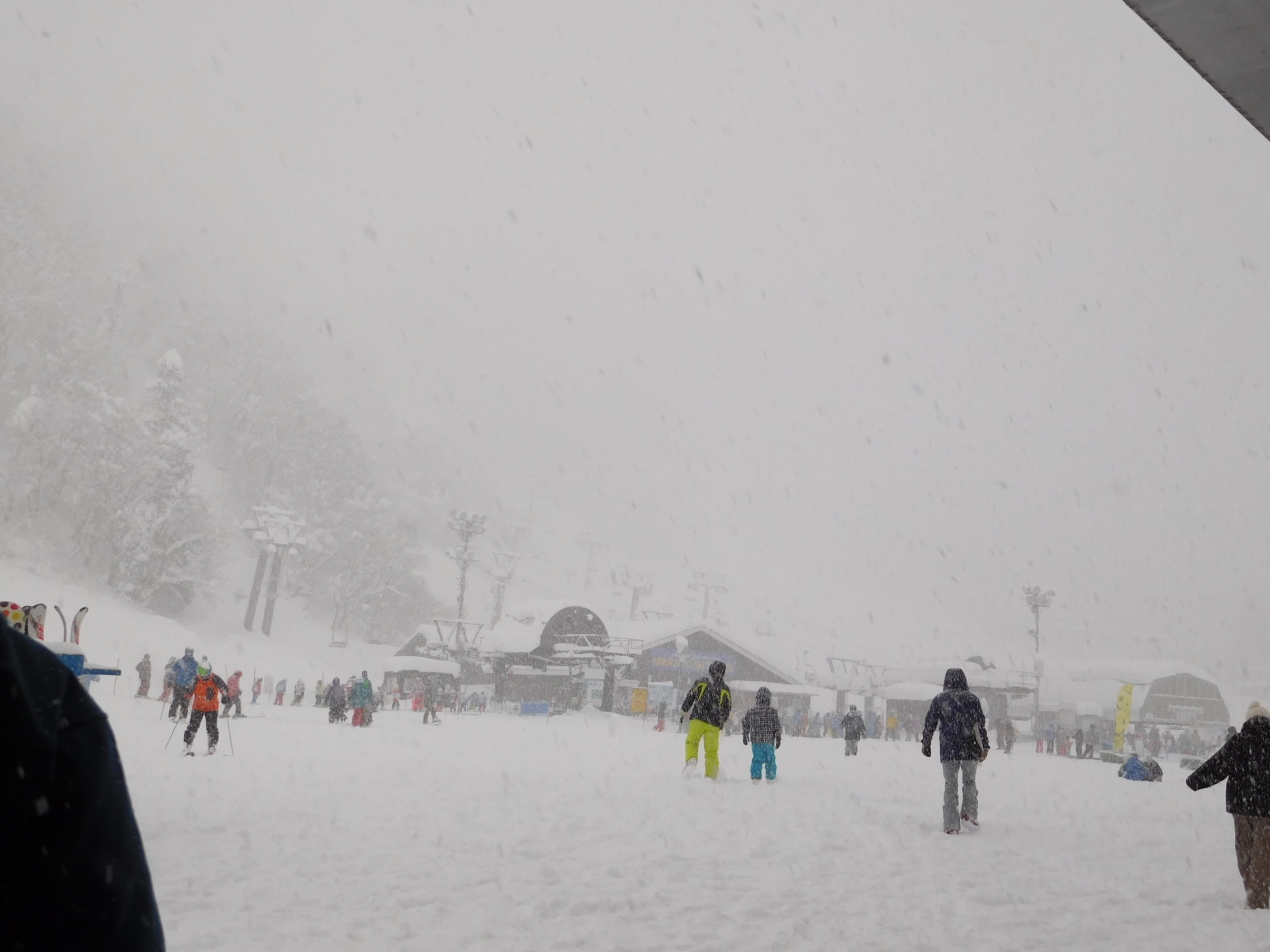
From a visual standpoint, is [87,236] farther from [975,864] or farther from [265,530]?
[975,864]

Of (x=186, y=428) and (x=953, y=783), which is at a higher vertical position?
(x=186, y=428)

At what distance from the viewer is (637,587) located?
82250 millimetres

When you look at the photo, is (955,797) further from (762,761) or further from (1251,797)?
(762,761)

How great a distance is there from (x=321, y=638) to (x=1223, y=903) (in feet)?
205

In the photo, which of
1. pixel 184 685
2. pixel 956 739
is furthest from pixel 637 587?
pixel 956 739

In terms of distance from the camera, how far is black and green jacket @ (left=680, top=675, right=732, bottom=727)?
13.1 meters

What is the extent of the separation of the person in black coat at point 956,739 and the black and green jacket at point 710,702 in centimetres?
364

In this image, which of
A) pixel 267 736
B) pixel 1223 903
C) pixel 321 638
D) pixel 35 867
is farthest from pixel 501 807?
pixel 321 638

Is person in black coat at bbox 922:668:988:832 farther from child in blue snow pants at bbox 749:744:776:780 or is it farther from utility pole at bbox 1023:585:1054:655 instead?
utility pole at bbox 1023:585:1054:655

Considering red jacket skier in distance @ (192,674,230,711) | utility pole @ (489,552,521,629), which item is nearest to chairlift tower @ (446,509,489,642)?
utility pole @ (489,552,521,629)

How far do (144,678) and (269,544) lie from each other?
23240 mm

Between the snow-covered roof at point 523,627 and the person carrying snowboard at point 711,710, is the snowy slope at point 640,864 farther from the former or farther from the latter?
the snow-covered roof at point 523,627

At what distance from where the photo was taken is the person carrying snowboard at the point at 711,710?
1306cm

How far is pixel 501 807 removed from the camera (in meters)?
10.1
